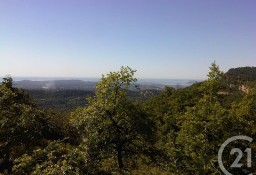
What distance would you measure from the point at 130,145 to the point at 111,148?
216 centimetres

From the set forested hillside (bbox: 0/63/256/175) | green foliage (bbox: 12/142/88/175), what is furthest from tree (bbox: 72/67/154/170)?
green foliage (bbox: 12/142/88/175)

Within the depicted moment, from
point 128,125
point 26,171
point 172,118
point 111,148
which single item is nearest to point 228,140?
point 128,125

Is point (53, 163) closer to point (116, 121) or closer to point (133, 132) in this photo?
point (116, 121)

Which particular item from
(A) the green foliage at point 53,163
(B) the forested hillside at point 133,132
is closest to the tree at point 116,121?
(B) the forested hillside at point 133,132

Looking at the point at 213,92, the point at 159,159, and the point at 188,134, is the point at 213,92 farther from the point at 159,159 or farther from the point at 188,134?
the point at 159,159

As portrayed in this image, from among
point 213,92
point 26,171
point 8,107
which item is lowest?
point 26,171

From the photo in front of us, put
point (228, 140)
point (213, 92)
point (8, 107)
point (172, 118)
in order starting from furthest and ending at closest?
point (172, 118) < point (8, 107) < point (213, 92) < point (228, 140)

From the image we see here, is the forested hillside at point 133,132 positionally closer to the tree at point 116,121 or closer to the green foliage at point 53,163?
the tree at point 116,121

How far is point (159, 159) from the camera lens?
26.6 m

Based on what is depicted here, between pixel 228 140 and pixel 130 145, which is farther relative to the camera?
pixel 130 145

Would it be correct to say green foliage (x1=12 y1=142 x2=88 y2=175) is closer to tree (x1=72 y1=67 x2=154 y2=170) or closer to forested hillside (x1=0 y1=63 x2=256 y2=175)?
forested hillside (x1=0 y1=63 x2=256 y2=175)

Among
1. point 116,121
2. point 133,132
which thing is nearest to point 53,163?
point 116,121

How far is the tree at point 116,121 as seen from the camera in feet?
81.4

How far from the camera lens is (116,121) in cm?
2527
